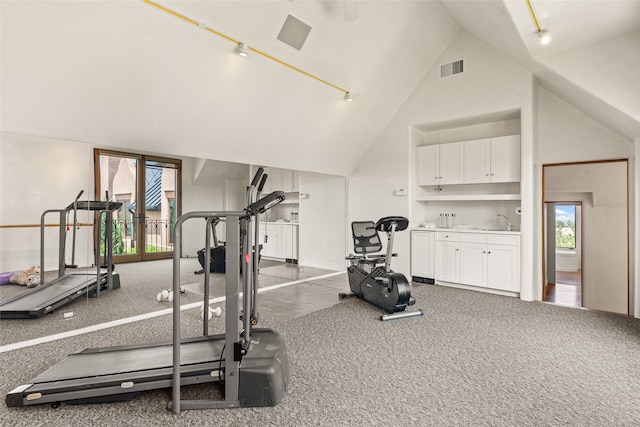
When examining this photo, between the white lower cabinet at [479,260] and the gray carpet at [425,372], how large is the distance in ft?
3.06

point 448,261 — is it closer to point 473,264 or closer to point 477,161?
point 473,264

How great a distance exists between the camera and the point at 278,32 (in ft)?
12.8

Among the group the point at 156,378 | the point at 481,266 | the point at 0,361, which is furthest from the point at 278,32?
the point at 481,266

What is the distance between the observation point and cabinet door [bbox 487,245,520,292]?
503 centimetres

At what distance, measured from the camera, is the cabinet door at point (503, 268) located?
16.5ft

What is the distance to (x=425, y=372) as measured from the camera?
268 centimetres

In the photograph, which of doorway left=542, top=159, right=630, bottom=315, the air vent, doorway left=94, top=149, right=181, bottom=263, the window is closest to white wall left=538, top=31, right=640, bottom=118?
the air vent

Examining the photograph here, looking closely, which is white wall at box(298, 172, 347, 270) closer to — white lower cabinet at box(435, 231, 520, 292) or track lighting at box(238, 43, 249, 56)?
white lower cabinet at box(435, 231, 520, 292)

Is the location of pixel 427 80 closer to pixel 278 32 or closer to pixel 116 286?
pixel 278 32

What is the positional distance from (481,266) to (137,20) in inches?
214

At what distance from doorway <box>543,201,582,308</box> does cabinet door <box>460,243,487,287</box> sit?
2.74 meters

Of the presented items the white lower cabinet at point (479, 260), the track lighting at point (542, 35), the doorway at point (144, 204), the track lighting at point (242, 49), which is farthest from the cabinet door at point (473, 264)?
the doorway at point (144, 204)

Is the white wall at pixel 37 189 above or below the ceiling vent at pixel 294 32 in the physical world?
below

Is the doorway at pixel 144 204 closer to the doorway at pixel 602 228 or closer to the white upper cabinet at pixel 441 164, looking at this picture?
the white upper cabinet at pixel 441 164
